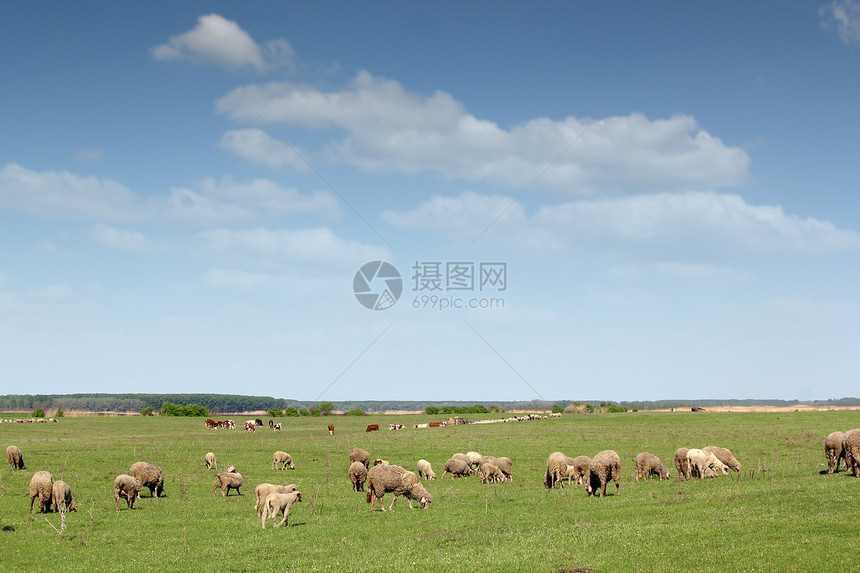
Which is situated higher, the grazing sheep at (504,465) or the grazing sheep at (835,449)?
the grazing sheep at (835,449)

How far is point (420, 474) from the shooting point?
42688 millimetres

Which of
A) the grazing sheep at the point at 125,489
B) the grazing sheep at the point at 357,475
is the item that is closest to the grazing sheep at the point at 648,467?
the grazing sheep at the point at 357,475

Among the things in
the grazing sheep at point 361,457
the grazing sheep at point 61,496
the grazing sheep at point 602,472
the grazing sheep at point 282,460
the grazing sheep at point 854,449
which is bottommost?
the grazing sheep at point 282,460

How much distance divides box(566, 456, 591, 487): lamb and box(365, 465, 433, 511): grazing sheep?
10001 mm

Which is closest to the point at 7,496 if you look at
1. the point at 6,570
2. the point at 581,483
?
the point at 6,570

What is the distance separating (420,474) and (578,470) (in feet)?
38.4

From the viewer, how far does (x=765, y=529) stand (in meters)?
18.7

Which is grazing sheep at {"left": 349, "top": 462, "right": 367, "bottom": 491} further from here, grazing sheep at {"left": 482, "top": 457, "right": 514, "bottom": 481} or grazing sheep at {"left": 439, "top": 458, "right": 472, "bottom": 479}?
grazing sheep at {"left": 482, "top": 457, "right": 514, "bottom": 481}

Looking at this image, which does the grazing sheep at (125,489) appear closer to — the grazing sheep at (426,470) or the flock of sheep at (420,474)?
the flock of sheep at (420,474)

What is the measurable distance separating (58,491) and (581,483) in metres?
25.9

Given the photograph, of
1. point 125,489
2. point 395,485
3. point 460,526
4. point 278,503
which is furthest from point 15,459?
point 460,526

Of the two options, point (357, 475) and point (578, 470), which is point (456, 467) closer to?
point (357, 475)

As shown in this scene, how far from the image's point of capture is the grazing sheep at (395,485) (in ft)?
93.8

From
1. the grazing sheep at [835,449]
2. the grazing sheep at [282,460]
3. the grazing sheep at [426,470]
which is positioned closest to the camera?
the grazing sheep at [835,449]
